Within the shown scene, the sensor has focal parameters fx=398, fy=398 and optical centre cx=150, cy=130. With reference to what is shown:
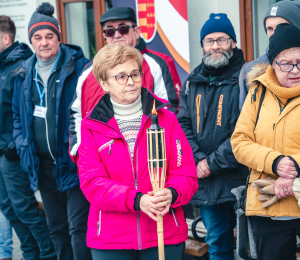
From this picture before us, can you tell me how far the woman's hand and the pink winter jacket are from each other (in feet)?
1.55

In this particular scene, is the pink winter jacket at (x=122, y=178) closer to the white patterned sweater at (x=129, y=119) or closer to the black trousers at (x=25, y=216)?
the white patterned sweater at (x=129, y=119)

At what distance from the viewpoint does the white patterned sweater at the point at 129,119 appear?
234 cm

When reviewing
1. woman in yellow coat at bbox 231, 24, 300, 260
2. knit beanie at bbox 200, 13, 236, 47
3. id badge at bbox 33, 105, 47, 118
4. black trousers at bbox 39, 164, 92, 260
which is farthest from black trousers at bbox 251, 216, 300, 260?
id badge at bbox 33, 105, 47, 118

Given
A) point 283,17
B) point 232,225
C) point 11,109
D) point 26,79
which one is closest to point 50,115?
point 26,79

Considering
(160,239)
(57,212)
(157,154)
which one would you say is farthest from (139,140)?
(57,212)

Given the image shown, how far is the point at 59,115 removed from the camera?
11.4 ft

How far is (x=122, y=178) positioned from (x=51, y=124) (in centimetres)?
146

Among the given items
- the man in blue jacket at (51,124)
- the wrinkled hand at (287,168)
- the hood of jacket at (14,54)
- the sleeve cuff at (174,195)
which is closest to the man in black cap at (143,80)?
the man in blue jacket at (51,124)

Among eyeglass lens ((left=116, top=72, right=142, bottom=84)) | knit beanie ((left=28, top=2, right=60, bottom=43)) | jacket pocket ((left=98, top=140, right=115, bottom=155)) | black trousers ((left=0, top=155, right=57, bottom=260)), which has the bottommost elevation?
black trousers ((left=0, top=155, right=57, bottom=260))

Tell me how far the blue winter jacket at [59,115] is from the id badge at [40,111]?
0.04 m

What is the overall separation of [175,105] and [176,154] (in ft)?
3.50

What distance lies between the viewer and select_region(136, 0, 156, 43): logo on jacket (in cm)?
455

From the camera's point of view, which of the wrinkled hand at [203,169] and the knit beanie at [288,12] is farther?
the wrinkled hand at [203,169]

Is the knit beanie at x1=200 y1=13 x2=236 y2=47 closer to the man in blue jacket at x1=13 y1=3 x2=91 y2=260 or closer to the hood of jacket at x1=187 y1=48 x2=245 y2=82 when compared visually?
the hood of jacket at x1=187 y1=48 x2=245 y2=82
